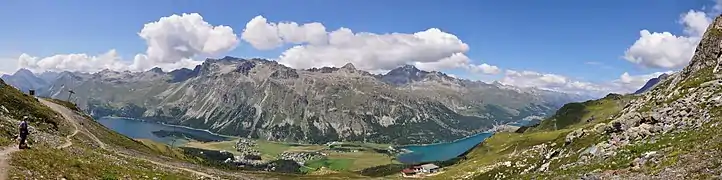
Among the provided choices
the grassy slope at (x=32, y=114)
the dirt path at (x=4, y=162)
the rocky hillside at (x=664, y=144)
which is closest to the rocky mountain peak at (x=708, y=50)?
the rocky hillside at (x=664, y=144)

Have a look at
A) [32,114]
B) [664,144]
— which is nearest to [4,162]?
[664,144]

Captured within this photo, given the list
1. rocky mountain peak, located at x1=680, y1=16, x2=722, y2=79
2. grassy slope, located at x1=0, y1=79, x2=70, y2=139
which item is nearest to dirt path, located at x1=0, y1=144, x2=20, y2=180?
grassy slope, located at x1=0, y1=79, x2=70, y2=139

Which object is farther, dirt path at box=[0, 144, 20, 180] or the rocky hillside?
the rocky hillside

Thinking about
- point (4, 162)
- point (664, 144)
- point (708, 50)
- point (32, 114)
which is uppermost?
point (708, 50)

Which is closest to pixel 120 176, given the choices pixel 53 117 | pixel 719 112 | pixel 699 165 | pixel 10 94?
pixel 699 165

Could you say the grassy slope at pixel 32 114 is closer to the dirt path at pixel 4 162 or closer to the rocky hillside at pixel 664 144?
the dirt path at pixel 4 162

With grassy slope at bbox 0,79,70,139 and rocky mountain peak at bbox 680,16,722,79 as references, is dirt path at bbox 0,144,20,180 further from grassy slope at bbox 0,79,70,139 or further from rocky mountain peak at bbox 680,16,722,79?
rocky mountain peak at bbox 680,16,722,79

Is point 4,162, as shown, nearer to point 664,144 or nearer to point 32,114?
point 664,144

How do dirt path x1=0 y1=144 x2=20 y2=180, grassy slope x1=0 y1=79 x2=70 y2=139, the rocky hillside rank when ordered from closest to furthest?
dirt path x1=0 y1=144 x2=20 y2=180
the rocky hillside
grassy slope x1=0 y1=79 x2=70 y2=139

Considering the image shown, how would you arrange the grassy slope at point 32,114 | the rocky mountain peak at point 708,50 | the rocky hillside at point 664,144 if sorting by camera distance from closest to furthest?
the rocky hillside at point 664,144, the rocky mountain peak at point 708,50, the grassy slope at point 32,114

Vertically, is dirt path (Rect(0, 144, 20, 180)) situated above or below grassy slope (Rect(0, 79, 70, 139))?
below

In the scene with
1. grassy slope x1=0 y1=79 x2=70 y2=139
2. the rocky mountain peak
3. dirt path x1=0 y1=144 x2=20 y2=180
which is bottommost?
dirt path x1=0 y1=144 x2=20 y2=180
